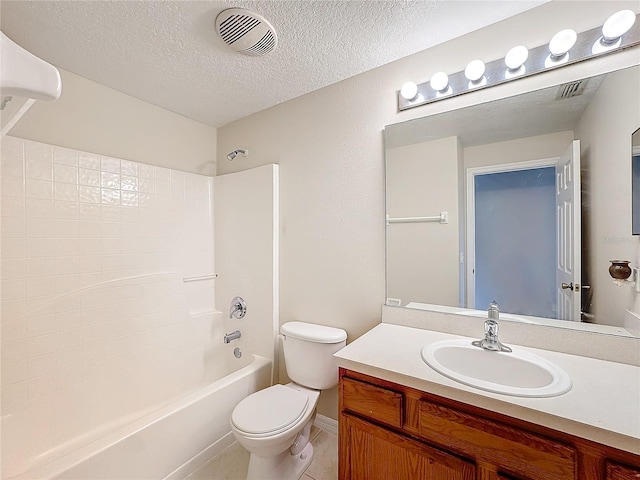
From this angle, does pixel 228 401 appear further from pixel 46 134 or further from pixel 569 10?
pixel 569 10

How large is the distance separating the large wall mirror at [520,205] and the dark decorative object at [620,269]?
31 mm

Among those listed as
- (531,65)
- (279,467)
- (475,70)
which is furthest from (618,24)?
(279,467)

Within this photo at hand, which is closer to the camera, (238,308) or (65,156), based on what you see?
(65,156)

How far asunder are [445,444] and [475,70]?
1.61 m

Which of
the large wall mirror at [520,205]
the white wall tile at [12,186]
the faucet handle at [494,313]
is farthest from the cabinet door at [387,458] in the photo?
the white wall tile at [12,186]

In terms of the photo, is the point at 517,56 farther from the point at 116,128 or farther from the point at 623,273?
the point at 116,128

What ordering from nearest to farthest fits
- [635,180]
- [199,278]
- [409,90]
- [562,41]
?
1. [635,180]
2. [562,41]
3. [409,90]
4. [199,278]

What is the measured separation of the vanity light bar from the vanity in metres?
1.25

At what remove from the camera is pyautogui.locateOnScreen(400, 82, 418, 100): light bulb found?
1.53 m

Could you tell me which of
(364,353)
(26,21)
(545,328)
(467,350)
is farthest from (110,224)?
(545,328)

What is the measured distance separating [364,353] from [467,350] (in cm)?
47

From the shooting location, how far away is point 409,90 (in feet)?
5.06

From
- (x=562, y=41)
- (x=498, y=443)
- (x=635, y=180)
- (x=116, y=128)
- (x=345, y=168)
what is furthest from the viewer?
(x=116, y=128)

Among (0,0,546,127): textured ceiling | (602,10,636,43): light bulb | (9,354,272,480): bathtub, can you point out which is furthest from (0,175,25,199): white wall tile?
(602,10,636,43): light bulb
